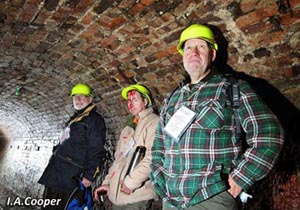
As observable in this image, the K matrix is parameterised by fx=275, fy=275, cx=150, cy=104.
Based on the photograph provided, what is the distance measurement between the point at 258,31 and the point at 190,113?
787mm

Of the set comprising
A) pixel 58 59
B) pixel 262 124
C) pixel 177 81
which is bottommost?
pixel 262 124

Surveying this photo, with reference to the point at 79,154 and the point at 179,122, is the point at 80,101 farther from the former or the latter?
the point at 179,122

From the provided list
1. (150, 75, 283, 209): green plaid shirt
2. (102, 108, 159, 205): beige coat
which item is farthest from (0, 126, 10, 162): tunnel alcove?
(150, 75, 283, 209): green plaid shirt

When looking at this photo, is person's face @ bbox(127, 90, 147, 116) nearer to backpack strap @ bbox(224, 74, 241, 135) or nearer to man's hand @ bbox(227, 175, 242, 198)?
backpack strap @ bbox(224, 74, 241, 135)

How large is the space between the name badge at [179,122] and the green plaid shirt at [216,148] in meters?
0.03

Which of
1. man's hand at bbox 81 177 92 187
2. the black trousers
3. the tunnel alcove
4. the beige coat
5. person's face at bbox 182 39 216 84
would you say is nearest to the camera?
person's face at bbox 182 39 216 84

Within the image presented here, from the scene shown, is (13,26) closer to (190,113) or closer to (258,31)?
(190,113)

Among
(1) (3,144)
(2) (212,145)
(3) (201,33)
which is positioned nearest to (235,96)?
(2) (212,145)

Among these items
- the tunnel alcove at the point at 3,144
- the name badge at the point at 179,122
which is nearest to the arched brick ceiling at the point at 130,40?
the name badge at the point at 179,122

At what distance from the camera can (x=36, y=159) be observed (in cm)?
761

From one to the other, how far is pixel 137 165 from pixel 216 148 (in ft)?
2.99

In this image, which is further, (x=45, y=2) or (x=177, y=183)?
(x=45, y=2)

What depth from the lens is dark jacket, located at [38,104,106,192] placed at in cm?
318

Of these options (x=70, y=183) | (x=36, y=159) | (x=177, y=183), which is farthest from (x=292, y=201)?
(x=36, y=159)
